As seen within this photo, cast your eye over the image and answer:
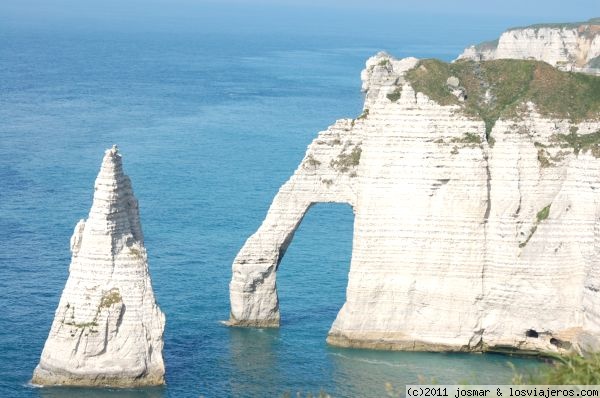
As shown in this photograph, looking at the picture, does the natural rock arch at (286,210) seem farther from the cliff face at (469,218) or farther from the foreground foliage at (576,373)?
the foreground foliage at (576,373)

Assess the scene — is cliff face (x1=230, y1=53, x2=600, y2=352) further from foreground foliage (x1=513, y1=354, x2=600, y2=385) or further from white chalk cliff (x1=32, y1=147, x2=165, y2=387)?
foreground foliage (x1=513, y1=354, x2=600, y2=385)

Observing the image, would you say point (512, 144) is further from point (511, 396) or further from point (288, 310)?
point (511, 396)

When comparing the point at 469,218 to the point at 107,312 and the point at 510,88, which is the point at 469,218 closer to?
the point at 510,88

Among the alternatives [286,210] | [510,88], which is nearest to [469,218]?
[510,88]

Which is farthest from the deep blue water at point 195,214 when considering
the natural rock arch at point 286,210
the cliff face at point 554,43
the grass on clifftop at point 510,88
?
the cliff face at point 554,43

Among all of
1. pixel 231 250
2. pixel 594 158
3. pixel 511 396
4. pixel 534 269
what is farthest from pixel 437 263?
pixel 511 396
